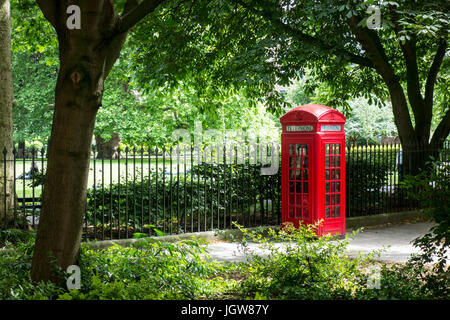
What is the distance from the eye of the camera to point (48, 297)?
4555 millimetres

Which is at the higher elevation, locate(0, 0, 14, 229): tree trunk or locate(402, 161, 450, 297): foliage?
locate(0, 0, 14, 229): tree trunk

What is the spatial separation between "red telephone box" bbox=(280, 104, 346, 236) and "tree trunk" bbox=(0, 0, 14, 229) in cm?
498

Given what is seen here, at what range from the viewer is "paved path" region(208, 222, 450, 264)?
851 centimetres

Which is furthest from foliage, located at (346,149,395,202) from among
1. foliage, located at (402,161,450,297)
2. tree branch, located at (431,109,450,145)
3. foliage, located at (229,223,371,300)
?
foliage, located at (229,223,371,300)

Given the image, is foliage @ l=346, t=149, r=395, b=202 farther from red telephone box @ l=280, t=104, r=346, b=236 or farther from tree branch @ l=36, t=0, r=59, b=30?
tree branch @ l=36, t=0, r=59, b=30

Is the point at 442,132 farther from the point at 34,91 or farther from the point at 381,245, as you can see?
the point at 34,91

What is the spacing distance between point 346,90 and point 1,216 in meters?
11.4

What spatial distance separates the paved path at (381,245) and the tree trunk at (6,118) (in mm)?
3633

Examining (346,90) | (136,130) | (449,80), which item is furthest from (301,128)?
(136,130)

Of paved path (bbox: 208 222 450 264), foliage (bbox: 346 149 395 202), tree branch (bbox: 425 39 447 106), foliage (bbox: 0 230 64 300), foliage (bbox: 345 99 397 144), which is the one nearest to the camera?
foliage (bbox: 0 230 64 300)

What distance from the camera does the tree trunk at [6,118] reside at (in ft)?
29.1

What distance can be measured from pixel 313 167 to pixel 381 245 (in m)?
1.96

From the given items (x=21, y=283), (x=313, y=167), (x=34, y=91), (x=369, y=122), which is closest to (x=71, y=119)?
(x=21, y=283)
